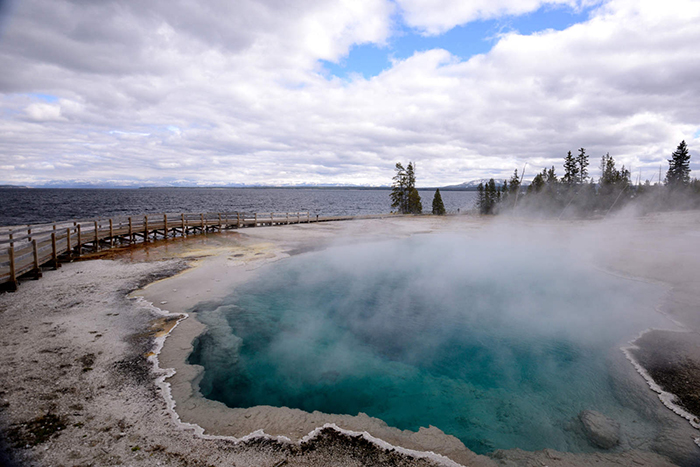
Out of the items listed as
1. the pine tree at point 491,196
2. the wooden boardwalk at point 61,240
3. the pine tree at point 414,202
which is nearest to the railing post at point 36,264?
the wooden boardwalk at point 61,240

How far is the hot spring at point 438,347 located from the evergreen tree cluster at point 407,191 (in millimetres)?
36470

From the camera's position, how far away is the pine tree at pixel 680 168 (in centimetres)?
4828

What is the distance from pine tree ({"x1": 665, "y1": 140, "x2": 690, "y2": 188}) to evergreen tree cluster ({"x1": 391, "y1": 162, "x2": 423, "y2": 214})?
37798 mm

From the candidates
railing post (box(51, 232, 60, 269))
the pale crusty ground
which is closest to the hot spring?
the pale crusty ground

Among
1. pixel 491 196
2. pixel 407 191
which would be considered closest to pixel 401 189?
pixel 407 191

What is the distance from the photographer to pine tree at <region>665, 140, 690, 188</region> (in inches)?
1901

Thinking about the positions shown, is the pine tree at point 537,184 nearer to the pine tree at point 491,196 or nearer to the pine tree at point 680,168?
the pine tree at point 491,196

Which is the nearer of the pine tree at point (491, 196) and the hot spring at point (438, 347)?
the hot spring at point (438, 347)

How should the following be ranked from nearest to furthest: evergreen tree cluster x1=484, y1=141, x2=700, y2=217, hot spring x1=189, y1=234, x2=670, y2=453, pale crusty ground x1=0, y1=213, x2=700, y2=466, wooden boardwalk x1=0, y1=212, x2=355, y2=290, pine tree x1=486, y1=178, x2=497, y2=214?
pale crusty ground x1=0, y1=213, x2=700, y2=466
hot spring x1=189, y1=234, x2=670, y2=453
wooden boardwalk x1=0, y1=212, x2=355, y2=290
evergreen tree cluster x1=484, y1=141, x2=700, y2=217
pine tree x1=486, y1=178, x2=497, y2=214

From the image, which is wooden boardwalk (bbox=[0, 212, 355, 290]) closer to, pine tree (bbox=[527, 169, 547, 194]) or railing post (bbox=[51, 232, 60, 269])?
railing post (bbox=[51, 232, 60, 269])

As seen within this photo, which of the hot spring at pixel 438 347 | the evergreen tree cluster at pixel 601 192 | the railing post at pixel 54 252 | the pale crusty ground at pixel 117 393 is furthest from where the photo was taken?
the evergreen tree cluster at pixel 601 192

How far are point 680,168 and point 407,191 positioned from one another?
40.3 m

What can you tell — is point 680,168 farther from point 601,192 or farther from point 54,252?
point 54,252

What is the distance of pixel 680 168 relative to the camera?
49188 millimetres
